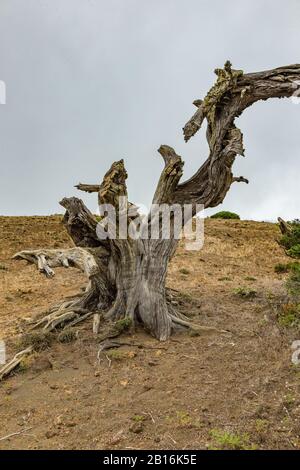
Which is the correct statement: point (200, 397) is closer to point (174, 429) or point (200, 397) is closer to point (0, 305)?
point (174, 429)

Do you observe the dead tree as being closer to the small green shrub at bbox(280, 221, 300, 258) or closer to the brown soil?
the brown soil

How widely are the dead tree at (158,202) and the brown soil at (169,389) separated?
0.70 metres

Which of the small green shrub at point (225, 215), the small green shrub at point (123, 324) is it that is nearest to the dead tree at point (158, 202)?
the small green shrub at point (123, 324)

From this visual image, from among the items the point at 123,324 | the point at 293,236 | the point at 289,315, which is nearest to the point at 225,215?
the point at 293,236

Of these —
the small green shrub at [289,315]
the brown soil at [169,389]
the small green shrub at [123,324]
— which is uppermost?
the small green shrub at [289,315]

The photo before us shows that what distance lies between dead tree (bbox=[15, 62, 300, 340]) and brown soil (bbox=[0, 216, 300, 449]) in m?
0.70

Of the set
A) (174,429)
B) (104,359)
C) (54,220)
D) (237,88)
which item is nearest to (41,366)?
(104,359)

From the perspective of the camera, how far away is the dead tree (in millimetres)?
10094

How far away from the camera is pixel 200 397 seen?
677 cm

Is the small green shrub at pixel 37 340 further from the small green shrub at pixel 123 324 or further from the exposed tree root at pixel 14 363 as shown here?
the small green shrub at pixel 123 324

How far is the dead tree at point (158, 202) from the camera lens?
10.1 metres

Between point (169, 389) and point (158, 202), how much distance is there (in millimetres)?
4654

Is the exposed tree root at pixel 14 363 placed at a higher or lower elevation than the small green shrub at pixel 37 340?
lower

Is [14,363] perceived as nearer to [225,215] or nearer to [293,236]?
[293,236]
